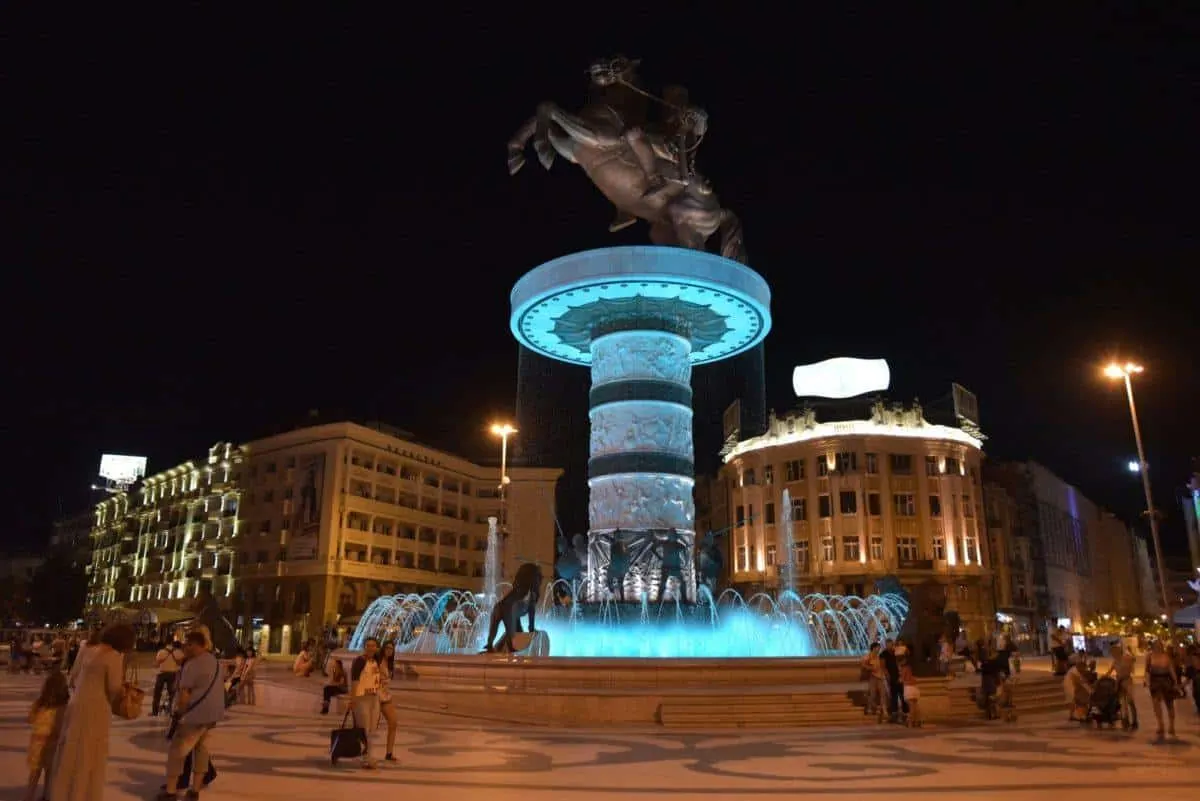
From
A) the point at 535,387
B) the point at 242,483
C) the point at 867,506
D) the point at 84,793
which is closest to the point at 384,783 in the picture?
the point at 84,793

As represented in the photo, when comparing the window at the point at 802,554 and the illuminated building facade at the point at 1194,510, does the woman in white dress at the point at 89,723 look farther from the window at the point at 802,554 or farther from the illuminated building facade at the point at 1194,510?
the illuminated building facade at the point at 1194,510

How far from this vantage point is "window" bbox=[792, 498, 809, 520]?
5832cm

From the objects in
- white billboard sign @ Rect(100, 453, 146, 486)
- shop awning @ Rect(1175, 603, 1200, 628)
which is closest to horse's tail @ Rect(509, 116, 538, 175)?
shop awning @ Rect(1175, 603, 1200, 628)

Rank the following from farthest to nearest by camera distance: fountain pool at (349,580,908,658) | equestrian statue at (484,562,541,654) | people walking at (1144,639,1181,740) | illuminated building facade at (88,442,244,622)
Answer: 1. illuminated building facade at (88,442,244,622)
2. fountain pool at (349,580,908,658)
3. equestrian statue at (484,562,541,654)
4. people walking at (1144,639,1181,740)

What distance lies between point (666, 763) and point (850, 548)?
48419 millimetres

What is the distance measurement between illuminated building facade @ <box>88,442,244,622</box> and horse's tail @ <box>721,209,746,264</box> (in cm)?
4309

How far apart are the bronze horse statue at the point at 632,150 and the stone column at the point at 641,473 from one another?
12.5ft

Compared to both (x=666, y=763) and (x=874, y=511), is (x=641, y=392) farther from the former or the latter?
(x=874, y=511)

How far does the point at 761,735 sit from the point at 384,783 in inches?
244

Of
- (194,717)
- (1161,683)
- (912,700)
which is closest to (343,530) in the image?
(912,700)

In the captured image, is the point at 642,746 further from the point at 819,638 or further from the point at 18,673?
the point at 18,673

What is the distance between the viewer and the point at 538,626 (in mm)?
21891

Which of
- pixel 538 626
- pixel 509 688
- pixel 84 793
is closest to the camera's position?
pixel 84 793

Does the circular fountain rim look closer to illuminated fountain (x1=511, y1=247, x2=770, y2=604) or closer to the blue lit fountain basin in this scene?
illuminated fountain (x1=511, y1=247, x2=770, y2=604)
